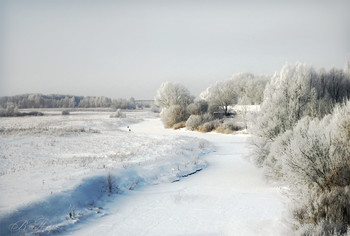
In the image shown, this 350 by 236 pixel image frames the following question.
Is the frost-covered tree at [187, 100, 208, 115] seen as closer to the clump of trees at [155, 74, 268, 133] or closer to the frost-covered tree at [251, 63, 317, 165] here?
the clump of trees at [155, 74, 268, 133]

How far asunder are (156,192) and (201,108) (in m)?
34.8

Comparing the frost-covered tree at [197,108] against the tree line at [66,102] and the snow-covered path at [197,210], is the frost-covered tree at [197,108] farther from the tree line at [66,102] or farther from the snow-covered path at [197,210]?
the tree line at [66,102]

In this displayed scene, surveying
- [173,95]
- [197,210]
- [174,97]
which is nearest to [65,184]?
[197,210]

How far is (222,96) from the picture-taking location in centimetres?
4838

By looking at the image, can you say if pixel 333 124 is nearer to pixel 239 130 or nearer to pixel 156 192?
pixel 156 192

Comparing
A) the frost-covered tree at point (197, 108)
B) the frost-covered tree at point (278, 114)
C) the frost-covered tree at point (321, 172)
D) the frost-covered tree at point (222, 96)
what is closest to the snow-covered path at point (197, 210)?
the frost-covered tree at point (321, 172)

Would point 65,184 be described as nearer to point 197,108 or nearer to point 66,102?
point 197,108

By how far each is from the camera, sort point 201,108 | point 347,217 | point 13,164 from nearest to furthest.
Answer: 1. point 347,217
2. point 13,164
3. point 201,108

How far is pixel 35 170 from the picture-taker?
11250 mm

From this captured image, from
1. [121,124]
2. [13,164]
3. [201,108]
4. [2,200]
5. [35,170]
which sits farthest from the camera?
[121,124]

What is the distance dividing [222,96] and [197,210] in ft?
137

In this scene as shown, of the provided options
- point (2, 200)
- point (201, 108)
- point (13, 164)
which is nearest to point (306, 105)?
point (2, 200)

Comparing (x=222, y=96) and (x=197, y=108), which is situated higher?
(x=222, y=96)

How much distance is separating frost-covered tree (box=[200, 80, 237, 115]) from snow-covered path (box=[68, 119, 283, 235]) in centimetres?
3593
